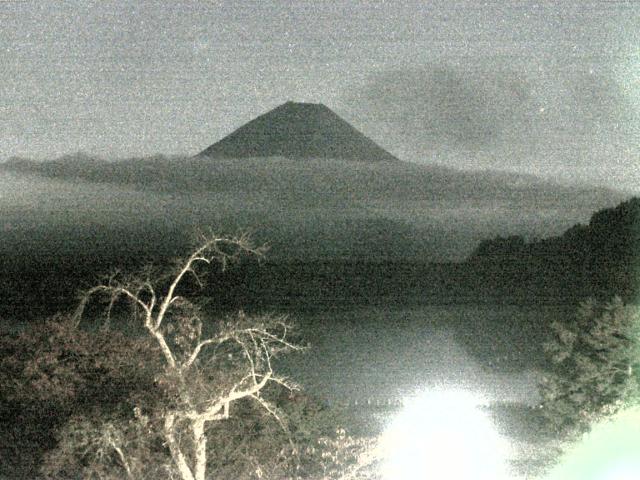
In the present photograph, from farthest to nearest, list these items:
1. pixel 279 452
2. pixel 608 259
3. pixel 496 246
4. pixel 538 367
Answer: pixel 496 246, pixel 608 259, pixel 538 367, pixel 279 452

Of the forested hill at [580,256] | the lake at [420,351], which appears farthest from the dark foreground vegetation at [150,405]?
the forested hill at [580,256]

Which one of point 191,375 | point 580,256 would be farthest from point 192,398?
point 580,256

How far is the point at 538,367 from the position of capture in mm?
20531

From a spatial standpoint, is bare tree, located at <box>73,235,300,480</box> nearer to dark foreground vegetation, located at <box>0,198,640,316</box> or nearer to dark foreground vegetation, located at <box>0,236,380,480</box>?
dark foreground vegetation, located at <box>0,236,380,480</box>

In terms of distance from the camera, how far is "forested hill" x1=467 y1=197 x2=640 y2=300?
23.1 m

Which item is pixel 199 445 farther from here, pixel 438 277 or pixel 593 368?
pixel 438 277

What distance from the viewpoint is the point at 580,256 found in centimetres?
2658

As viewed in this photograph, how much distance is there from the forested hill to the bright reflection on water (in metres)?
6.59

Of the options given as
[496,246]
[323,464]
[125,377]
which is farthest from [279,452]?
[496,246]

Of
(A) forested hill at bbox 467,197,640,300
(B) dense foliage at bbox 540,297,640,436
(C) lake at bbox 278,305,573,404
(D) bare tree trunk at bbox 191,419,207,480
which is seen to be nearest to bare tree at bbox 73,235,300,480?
(D) bare tree trunk at bbox 191,419,207,480

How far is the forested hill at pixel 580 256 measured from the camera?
75.7ft

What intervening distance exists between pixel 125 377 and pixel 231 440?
5.31 feet

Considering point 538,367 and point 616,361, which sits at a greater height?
point 616,361

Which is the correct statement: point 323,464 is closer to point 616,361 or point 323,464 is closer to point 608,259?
point 616,361
